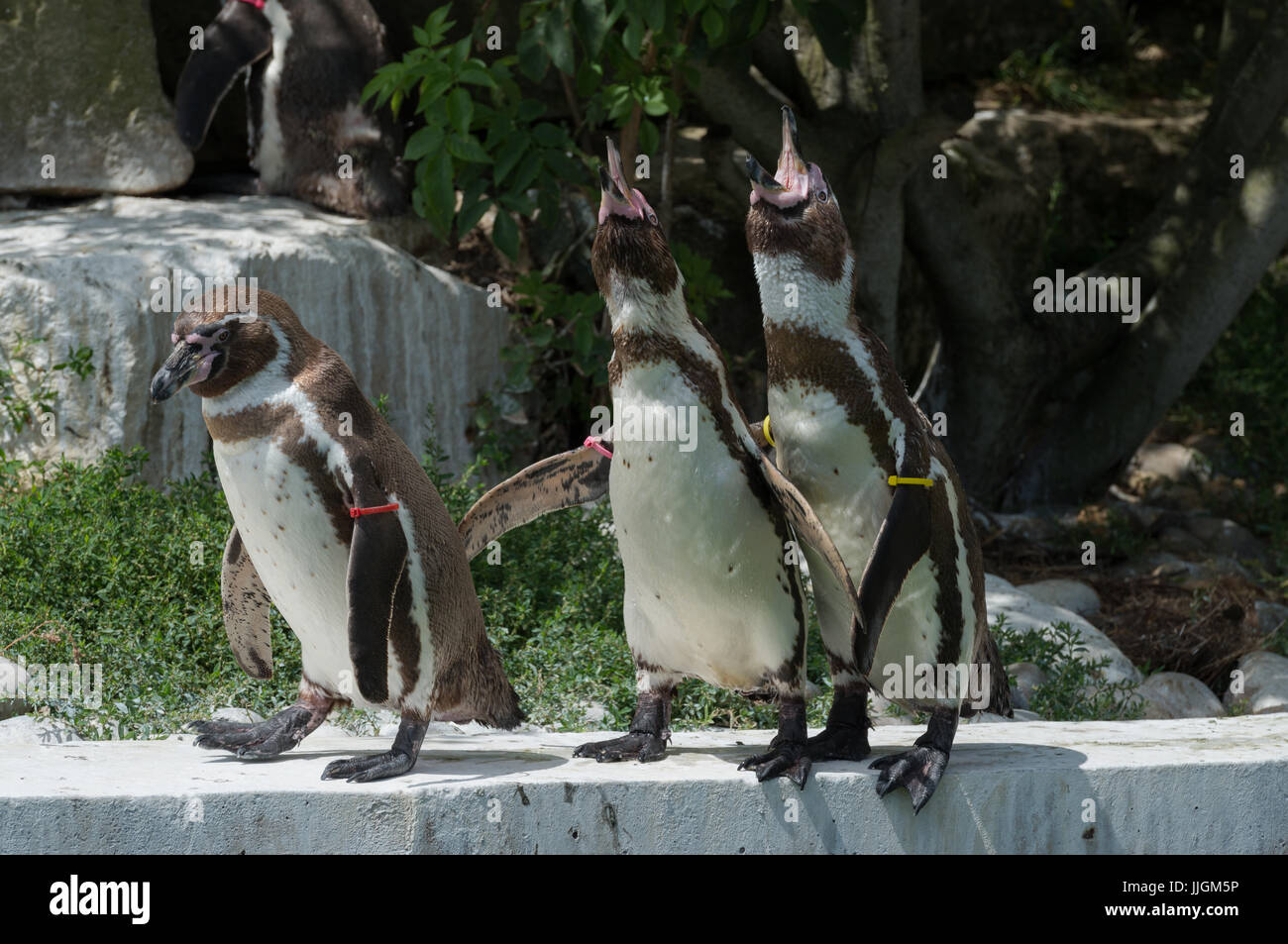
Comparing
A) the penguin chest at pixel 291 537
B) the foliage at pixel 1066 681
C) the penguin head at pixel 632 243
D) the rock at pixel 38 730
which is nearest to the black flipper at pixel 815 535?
the penguin head at pixel 632 243

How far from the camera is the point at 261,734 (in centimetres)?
338

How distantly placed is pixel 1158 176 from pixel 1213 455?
2328 mm

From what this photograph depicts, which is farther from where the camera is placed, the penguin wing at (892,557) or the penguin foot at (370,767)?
the penguin foot at (370,767)

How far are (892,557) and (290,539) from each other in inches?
48.0

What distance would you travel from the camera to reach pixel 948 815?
10.3 ft

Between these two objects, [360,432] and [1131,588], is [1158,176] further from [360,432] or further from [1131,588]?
[360,432]

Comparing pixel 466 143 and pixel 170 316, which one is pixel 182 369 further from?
pixel 170 316

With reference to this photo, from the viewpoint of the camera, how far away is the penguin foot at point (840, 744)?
3.23 m

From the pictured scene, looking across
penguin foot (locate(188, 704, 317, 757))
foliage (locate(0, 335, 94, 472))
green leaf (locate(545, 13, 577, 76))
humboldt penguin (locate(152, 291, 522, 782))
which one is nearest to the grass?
foliage (locate(0, 335, 94, 472))

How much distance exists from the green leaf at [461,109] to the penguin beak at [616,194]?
3.02 meters

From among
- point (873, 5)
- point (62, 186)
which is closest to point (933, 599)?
point (873, 5)

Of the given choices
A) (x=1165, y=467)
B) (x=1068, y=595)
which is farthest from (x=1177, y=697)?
(x=1165, y=467)

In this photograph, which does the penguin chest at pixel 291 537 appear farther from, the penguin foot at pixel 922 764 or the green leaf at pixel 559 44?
the green leaf at pixel 559 44

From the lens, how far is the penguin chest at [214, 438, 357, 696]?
10.1 ft
